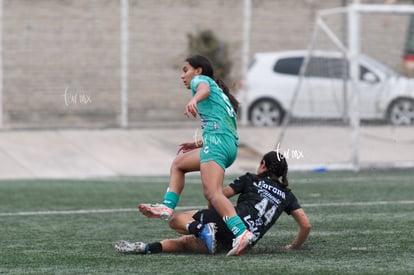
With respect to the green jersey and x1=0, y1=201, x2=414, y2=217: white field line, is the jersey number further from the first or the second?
x1=0, y1=201, x2=414, y2=217: white field line

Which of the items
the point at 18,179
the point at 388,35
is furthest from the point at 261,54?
the point at 18,179

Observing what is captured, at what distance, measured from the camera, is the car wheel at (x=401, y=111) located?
60.4 ft

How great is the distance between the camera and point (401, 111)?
728 inches

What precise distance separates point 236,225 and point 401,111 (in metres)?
11.2

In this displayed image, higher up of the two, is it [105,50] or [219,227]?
[219,227]

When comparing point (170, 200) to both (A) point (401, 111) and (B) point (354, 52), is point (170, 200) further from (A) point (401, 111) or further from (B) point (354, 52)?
(A) point (401, 111)

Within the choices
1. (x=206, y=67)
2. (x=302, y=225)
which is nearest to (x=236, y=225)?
(x=302, y=225)

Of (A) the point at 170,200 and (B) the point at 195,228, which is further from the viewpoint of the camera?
(A) the point at 170,200

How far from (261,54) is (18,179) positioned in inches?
301

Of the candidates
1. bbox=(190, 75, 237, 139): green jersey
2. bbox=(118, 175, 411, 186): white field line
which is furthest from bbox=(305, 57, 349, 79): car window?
bbox=(190, 75, 237, 139): green jersey

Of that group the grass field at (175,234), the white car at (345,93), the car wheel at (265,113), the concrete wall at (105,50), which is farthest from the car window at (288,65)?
the grass field at (175,234)

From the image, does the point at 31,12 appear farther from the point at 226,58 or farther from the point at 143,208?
the point at 143,208

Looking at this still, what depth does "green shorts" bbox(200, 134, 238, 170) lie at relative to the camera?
8.06 meters

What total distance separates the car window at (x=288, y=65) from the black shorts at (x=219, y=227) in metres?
14.6
